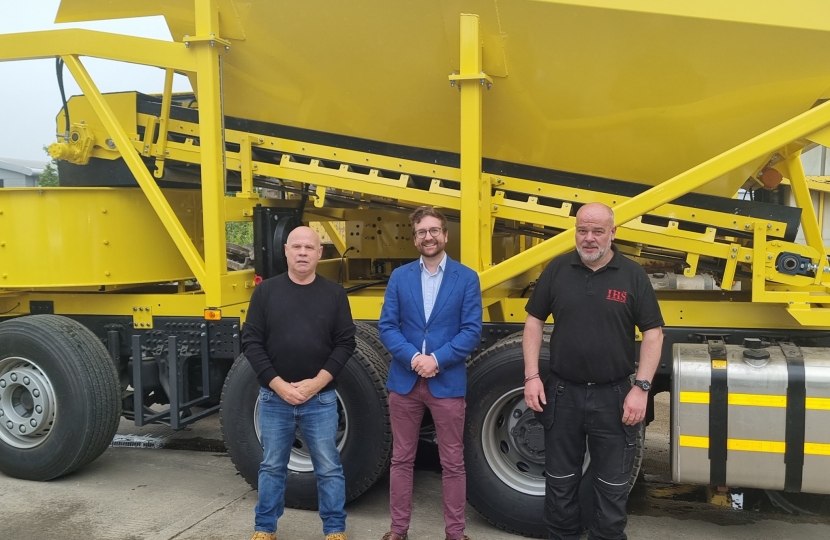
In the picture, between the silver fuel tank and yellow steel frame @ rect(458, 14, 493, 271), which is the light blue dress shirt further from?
the silver fuel tank

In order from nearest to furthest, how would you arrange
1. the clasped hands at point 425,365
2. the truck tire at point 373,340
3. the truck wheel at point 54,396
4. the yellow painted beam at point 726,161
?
the clasped hands at point 425,365 < the yellow painted beam at point 726,161 < the truck tire at point 373,340 < the truck wheel at point 54,396

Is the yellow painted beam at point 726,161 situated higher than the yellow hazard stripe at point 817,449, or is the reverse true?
the yellow painted beam at point 726,161

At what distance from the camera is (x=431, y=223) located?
3.30m

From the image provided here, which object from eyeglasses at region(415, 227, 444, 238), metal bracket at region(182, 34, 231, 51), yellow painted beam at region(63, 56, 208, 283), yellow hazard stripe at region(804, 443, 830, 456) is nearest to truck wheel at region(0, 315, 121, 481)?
yellow painted beam at region(63, 56, 208, 283)

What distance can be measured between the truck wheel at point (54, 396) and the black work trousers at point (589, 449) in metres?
2.86

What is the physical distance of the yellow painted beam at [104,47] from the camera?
4223mm

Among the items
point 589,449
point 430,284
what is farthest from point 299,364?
point 589,449

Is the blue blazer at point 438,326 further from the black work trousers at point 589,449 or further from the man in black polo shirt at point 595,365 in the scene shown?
the black work trousers at point 589,449

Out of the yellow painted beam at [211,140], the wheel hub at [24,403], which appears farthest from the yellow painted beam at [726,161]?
the wheel hub at [24,403]

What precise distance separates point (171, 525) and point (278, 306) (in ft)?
4.95

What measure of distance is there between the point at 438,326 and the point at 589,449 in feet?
2.87

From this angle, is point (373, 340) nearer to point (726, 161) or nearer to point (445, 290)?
point (445, 290)

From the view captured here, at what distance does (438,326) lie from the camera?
10.9 ft

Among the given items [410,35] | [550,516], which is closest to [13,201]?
[410,35]
